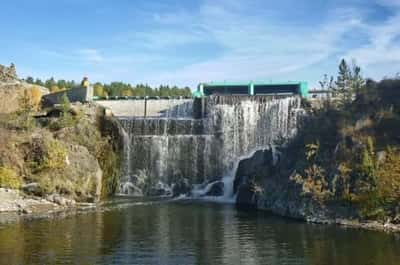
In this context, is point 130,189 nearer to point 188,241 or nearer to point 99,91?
point 188,241

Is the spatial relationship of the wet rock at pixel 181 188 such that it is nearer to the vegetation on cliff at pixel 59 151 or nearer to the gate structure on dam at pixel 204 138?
the gate structure on dam at pixel 204 138

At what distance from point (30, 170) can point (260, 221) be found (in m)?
36.6

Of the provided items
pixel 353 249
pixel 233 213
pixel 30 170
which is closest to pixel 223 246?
pixel 353 249

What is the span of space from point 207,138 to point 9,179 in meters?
35.2

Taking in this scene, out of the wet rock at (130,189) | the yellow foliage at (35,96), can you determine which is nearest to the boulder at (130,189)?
the wet rock at (130,189)

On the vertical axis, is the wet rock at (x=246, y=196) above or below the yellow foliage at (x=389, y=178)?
below

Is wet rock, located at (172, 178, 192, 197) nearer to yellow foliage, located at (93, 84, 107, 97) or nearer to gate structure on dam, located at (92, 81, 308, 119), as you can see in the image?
gate structure on dam, located at (92, 81, 308, 119)

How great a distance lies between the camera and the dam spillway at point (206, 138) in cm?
9925

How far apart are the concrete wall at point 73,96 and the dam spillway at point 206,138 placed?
15131 mm

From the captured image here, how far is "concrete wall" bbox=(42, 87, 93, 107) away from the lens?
115 m

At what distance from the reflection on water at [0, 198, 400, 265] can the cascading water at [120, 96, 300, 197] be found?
30129mm

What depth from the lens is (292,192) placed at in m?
70.6

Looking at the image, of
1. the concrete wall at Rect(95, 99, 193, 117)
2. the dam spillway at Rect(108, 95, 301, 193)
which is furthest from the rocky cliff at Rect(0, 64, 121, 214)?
the concrete wall at Rect(95, 99, 193, 117)

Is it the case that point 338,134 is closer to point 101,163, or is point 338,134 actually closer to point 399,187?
point 399,187
